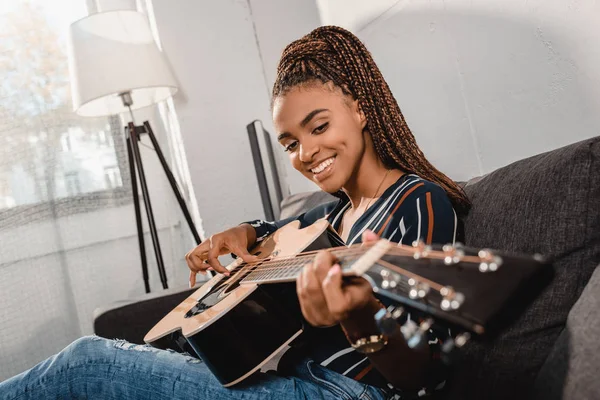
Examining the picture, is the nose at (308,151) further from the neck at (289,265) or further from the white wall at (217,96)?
the white wall at (217,96)

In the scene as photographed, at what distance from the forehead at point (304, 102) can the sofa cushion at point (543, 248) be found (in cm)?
38

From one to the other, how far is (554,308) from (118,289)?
2699 mm

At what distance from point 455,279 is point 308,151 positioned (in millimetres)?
611

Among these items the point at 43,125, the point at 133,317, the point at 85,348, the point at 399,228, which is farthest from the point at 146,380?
the point at 43,125

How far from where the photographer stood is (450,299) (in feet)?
1.86

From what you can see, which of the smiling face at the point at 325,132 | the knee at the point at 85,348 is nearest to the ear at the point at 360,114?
the smiling face at the point at 325,132

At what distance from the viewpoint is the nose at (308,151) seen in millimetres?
1148

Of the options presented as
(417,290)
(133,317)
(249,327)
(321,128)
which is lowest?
(133,317)

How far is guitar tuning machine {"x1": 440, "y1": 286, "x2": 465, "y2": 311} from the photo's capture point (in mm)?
554

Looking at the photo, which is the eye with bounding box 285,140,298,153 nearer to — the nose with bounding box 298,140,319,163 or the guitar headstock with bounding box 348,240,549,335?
the nose with bounding box 298,140,319,163

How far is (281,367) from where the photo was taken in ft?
3.47

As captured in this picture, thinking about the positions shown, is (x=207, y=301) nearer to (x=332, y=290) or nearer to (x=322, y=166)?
(x=322, y=166)

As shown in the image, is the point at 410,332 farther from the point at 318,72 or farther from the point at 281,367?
the point at 318,72

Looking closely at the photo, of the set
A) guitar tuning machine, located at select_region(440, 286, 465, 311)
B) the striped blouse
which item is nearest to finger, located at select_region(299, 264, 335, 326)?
the striped blouse
